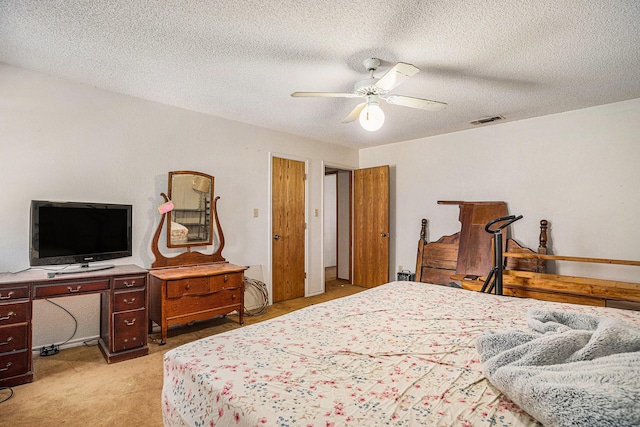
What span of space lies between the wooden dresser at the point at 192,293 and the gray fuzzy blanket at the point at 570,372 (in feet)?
8.67

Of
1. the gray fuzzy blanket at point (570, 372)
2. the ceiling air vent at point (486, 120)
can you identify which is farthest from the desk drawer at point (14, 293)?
the ceiling air vent at point (486, 120)

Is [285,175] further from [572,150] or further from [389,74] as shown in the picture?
[572,150]

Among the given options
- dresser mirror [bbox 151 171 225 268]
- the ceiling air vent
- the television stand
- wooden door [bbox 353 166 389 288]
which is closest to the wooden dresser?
dresser mirror [bbox 151 171 225 268]

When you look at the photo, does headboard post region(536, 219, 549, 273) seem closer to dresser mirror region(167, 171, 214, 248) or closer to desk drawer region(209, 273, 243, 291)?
desk drawer region(209, 273, 243, 291)

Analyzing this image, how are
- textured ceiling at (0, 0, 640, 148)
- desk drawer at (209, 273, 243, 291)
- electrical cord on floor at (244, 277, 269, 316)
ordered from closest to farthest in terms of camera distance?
textured ceiling at (0, 0, 640, 148)
desk drawer at (209, 273, 243, 291)
electrical cord on floor at (244, 277, 269, 316)

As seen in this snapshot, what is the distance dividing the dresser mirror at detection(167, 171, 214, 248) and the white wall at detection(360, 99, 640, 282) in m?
2.99

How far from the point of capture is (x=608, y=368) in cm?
92

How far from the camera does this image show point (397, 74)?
2102 millimetres

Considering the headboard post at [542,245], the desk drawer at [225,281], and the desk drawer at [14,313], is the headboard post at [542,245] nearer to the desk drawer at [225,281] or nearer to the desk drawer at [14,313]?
the desk drawer at [225,281]

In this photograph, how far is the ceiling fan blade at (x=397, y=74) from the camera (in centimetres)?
202

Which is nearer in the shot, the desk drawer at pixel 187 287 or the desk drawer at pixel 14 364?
the desk drawer at pixel 14 364

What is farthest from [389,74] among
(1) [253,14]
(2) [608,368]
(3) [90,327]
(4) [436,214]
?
(3) [90,327]

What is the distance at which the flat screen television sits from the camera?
257 cm

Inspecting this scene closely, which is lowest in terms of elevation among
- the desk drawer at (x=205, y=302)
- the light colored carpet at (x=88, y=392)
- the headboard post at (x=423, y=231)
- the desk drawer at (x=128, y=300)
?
the light colored carpet at (x=88, y=392)
